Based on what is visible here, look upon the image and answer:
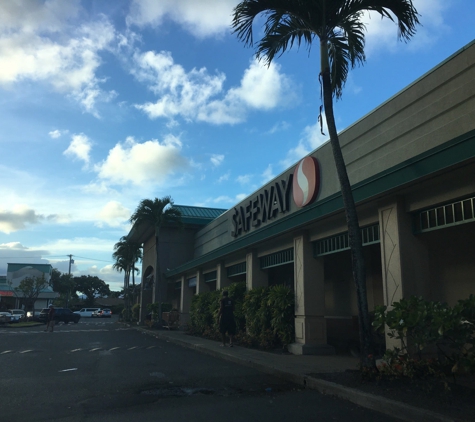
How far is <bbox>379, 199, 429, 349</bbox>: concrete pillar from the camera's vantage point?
923 cm

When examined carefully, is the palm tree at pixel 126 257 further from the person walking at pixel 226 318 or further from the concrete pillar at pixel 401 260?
the concrete pillar at pixel 401 260

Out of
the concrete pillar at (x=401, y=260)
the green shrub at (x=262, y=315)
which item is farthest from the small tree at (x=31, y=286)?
the concrete pillar at (x=401, y=260)

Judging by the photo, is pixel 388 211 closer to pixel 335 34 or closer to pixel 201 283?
pixel 335 34

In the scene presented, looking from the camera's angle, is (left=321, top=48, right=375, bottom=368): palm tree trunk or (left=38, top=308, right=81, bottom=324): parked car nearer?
(left=321, top=48, right=375, bottom=368): palm tree trunk

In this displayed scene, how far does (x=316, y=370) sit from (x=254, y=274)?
320 inches

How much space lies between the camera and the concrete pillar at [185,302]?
27969 mm

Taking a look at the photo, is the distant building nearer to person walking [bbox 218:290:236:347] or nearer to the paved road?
person walking [bbox 218:290:236:347]

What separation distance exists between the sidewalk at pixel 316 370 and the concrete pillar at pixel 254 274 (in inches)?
122

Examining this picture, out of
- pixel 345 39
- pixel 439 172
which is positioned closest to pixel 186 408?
pixel 439 172

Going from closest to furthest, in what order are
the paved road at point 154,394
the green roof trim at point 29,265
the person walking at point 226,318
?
1. the paved road at point 154,394
2. the person walking at point 226,318
3. the green roof trim at point 29,265

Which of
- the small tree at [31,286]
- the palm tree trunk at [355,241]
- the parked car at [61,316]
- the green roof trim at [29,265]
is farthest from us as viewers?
the green roof trim at [29,265]

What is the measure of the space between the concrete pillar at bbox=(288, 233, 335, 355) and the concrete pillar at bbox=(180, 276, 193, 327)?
15554mm

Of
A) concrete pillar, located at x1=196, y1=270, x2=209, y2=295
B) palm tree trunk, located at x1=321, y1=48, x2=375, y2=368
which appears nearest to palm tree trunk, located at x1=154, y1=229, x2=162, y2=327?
concrete pillar, located at x1=196, y1=270, x2=209, y2=295

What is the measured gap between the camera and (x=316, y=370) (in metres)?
9.26
